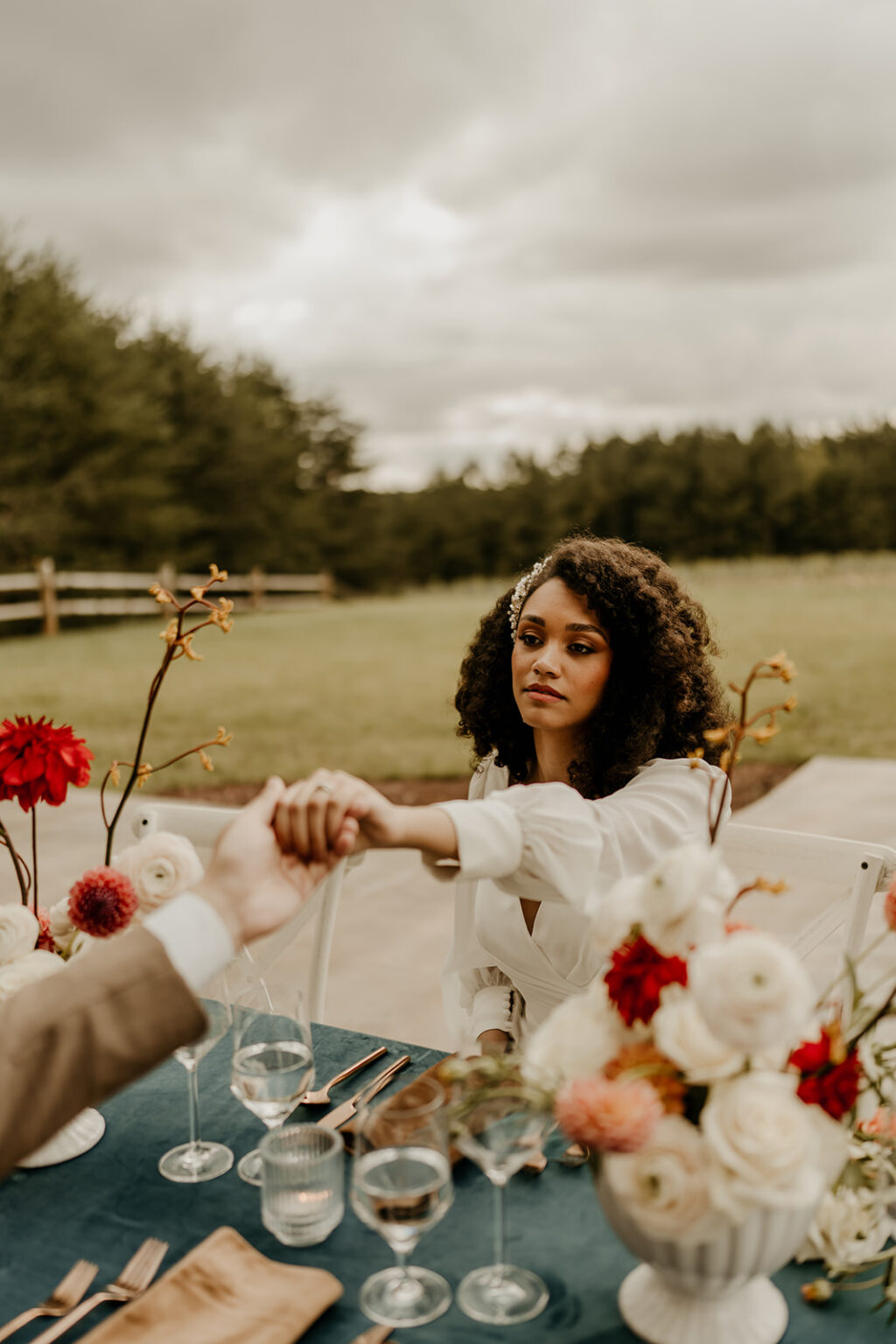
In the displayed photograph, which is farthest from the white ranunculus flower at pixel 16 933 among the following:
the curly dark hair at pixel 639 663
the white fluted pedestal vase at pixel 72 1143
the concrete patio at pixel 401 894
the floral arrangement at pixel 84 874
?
the concrete patio at pixel 401 894

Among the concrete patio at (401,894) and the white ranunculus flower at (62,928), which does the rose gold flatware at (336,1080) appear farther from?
the concrete patio at (401,894)

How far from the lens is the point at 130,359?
83.0 ft

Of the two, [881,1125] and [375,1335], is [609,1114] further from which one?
[881,1125]

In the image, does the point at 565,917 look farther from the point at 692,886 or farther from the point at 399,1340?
the point at 692,886

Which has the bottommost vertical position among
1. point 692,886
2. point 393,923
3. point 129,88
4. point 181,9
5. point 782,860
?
point 393,923

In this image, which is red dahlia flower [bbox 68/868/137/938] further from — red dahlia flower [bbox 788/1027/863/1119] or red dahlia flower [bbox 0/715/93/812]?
red dahlia flower [bbox 788/1027/863/1119]

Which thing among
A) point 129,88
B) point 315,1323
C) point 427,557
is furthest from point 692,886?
point 427,557

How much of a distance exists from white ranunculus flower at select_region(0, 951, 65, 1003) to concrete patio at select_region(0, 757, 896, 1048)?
2.27 metres

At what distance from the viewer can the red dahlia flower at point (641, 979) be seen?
0.81 m

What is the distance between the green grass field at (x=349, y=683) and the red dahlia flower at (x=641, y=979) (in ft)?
10.4

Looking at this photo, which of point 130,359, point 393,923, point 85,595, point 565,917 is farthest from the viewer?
point 130,359

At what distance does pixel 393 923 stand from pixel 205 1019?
3.60 m

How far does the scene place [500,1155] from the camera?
94 centimetres

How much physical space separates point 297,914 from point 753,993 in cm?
159
